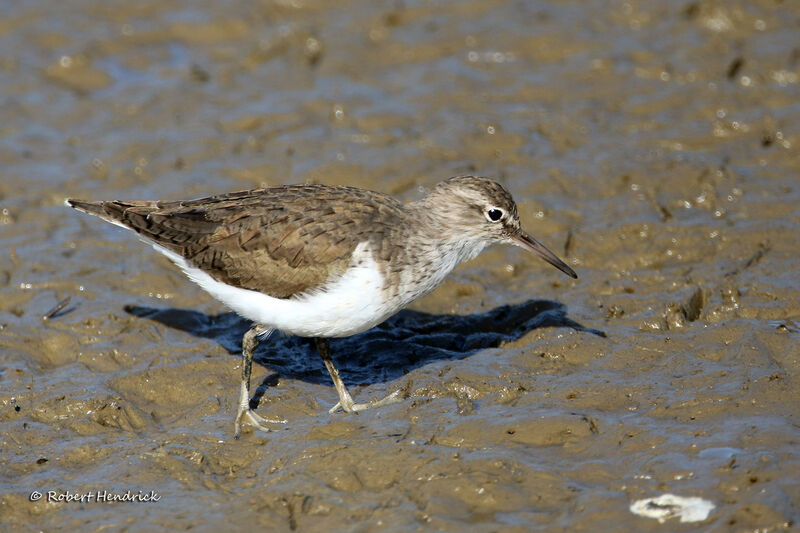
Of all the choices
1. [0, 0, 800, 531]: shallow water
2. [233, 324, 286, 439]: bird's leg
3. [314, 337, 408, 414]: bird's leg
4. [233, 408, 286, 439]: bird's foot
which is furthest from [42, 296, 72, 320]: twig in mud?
[314, 337, 408, 414]: bird's leg

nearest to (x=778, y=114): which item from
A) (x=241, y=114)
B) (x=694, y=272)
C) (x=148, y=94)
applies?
(x=694, y=272)

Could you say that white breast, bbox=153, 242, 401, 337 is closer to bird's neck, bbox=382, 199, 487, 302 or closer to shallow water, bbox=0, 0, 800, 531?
bird's neck, bbox=382, 199, 487, 302

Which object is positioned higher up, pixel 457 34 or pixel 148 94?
pixel 457 34

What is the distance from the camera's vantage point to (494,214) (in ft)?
27.2

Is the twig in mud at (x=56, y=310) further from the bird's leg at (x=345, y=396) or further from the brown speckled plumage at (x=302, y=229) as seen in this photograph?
the bird's leg at (x=345, y=396)

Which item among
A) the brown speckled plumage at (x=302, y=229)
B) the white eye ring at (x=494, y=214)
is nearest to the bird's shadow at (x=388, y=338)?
the brown speckled plumage at (x=302, y=229)

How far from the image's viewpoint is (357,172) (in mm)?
11273

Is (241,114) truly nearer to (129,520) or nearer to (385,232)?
(385,232)

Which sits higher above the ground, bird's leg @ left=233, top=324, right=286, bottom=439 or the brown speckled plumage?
the brown speckled plumage

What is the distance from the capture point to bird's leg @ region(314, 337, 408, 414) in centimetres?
809

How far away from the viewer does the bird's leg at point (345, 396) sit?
8094 millimetres

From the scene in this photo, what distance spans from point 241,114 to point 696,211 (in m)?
6.20

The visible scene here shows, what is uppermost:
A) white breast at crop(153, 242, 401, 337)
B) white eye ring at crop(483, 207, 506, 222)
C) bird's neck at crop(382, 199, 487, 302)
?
white eye ring at crop(483, 207, 506, 222)

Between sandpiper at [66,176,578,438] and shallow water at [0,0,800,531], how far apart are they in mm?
846
